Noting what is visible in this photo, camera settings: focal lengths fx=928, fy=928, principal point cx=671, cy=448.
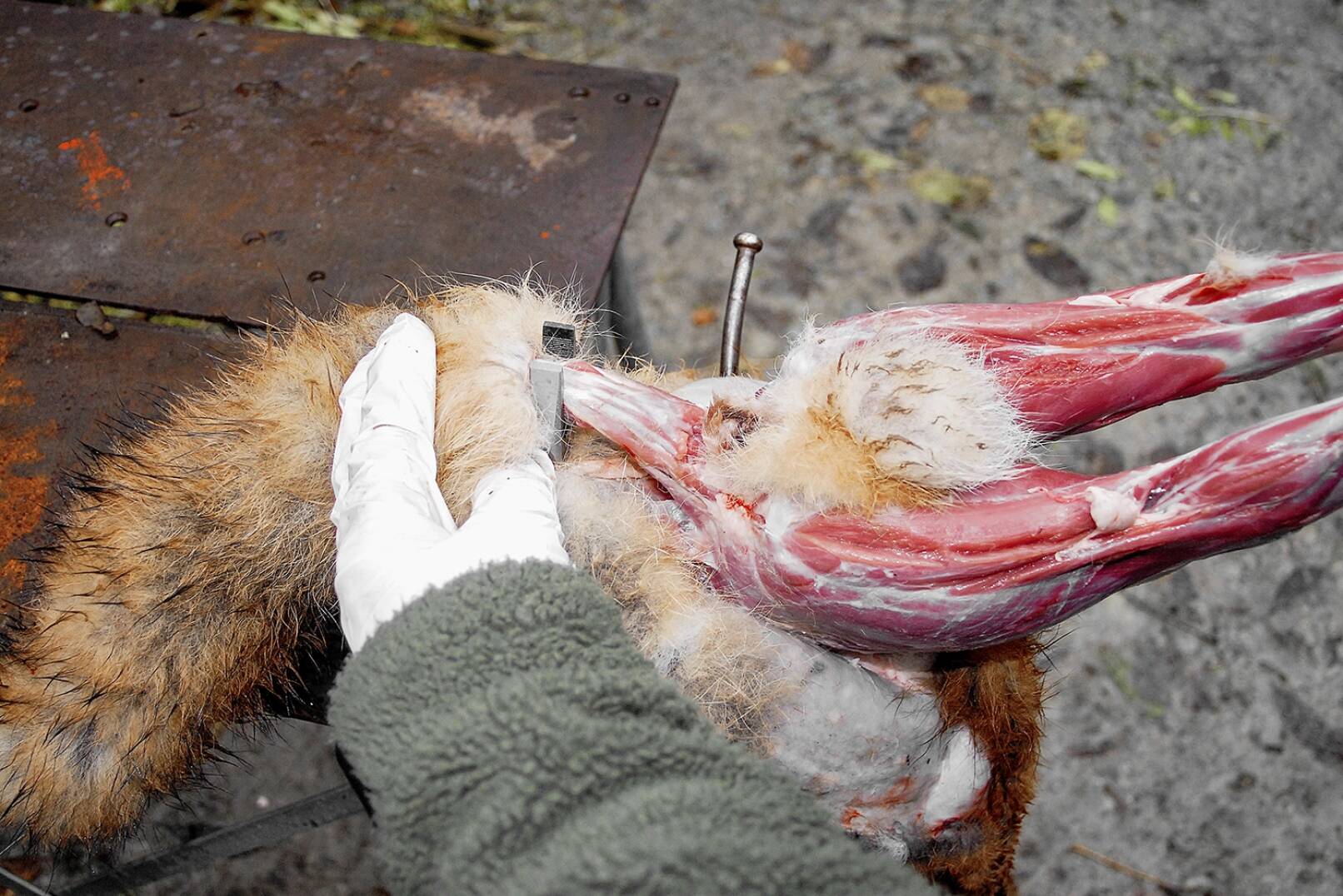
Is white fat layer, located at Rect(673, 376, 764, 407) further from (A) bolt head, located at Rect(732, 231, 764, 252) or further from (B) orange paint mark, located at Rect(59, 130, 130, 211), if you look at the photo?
(B) orange paint mark, located at Rect(59, 130, 130, 211)

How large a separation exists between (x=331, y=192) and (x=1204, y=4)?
12.3ft

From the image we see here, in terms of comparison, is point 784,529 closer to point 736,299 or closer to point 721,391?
point 721,391

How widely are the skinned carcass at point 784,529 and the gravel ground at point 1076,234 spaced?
1120 mm

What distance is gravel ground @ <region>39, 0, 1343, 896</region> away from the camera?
2330mm

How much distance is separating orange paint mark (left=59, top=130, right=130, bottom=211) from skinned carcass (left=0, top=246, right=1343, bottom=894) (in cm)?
67

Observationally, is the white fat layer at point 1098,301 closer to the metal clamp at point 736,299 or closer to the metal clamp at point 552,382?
the metal clamp at point 736,299

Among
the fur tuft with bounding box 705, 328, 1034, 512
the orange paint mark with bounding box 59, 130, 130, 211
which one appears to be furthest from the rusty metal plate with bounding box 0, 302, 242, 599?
the fur tuft with bounding box 705, 328, 1034, 512

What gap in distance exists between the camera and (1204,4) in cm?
382

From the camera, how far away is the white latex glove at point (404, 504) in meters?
1.12

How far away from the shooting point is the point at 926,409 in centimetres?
118

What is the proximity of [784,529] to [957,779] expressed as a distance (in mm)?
493

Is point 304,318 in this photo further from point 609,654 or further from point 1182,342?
point 1182,342

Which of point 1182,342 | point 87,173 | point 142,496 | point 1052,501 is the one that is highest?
point 1182,342

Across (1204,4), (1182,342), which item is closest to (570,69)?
(1182,342)
